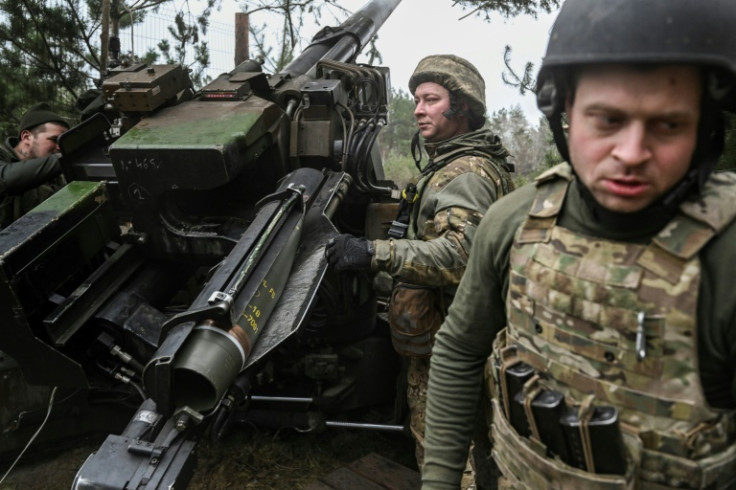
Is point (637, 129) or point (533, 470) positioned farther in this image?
point (533, 470)

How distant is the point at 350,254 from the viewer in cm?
294

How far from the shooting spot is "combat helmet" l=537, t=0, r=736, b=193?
46.3 inches

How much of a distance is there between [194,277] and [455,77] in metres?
2.49

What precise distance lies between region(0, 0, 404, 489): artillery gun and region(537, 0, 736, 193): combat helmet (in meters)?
1.64

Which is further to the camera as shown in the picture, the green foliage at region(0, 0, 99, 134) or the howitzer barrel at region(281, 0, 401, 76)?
the green foliage at region(0, 0, 99, 134)

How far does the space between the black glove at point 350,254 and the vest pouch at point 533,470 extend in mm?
1412

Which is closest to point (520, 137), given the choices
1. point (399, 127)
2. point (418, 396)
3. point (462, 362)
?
point (399, 127)

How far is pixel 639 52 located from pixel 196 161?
2.56 metres

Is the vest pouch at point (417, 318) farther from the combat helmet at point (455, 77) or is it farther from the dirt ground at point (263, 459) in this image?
the dirt ground at point (263, 459)

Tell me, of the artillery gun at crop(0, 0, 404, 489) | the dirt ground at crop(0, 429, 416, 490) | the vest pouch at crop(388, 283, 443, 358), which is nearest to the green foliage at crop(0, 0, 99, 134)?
the artillery gun at crop(0, 0, 404, 489)

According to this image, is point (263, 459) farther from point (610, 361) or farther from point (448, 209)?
point (610, 361)

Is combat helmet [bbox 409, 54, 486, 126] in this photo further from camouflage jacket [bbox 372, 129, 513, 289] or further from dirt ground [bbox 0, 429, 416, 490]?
dirt ground [bbox 0, 429, 416, 490]

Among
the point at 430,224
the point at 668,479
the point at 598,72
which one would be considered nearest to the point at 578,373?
the point at 668,479

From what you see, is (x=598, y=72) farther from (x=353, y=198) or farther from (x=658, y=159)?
(x=353, y=198)
